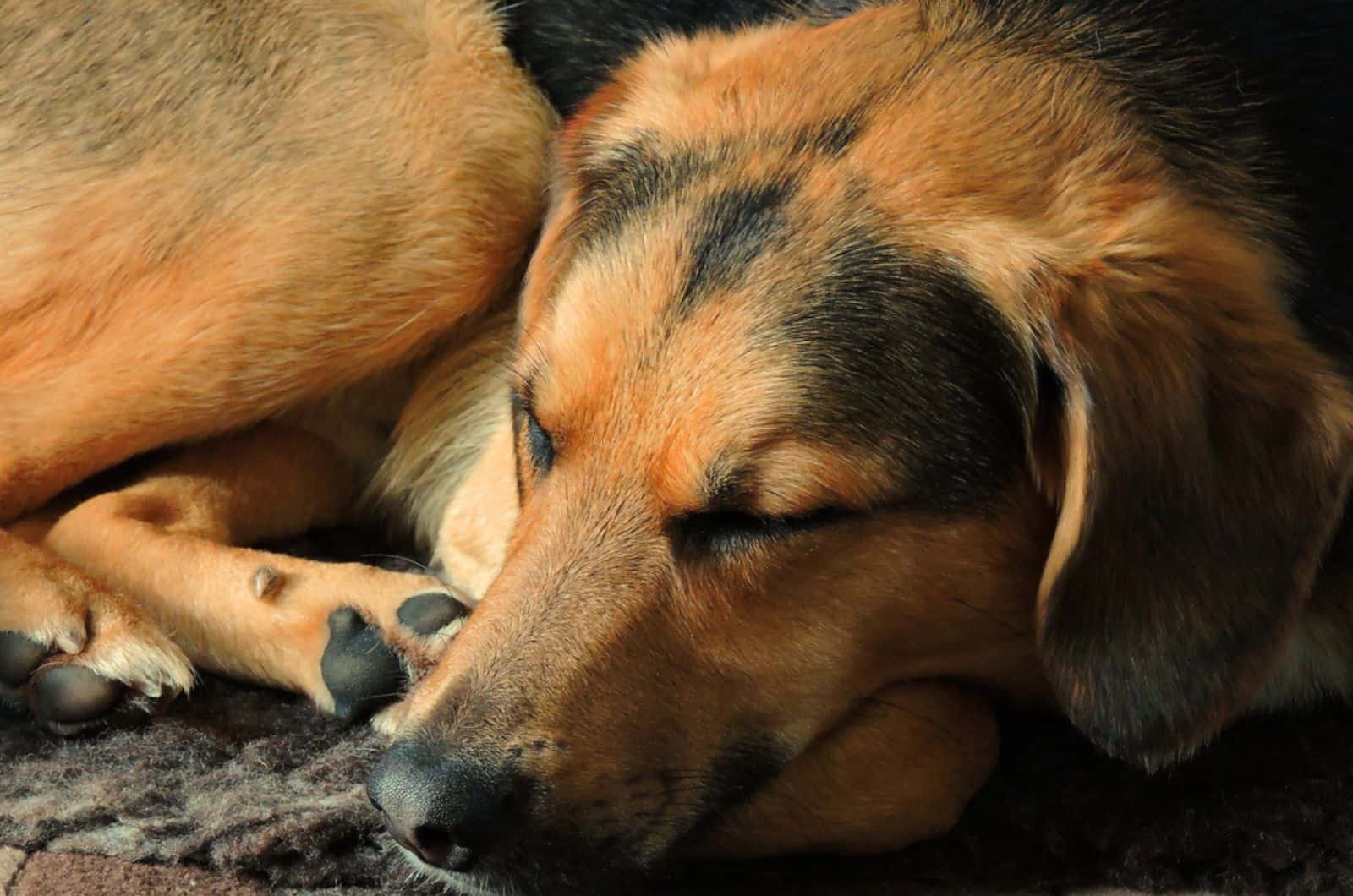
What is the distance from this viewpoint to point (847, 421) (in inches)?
85.6

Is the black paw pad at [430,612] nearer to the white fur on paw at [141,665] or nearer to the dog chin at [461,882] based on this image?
the white fur on paw at [141,665]

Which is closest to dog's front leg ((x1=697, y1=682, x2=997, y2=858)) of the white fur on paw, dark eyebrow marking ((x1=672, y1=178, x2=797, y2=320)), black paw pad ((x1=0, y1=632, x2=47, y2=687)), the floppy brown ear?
the floppy brown ear

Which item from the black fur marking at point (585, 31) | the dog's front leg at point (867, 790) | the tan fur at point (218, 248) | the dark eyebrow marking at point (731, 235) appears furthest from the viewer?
the black fur marking at point (585, 31)

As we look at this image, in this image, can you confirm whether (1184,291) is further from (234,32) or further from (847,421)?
(234,32)

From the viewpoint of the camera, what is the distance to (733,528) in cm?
218

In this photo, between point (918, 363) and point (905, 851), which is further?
point (905, 851)

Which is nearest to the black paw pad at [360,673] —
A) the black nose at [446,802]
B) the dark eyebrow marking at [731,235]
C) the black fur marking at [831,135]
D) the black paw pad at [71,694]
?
the black paw pad at [71,694]

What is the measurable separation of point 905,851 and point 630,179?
1208 millimetres

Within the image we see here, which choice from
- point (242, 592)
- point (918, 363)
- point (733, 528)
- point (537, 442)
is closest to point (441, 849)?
point (733, 528)

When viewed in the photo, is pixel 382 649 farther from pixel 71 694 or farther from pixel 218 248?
pixel 218 248

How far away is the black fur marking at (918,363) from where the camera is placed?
2191 millimetres

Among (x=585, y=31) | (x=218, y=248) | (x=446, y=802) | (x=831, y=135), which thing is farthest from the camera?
(x=585, y=31)

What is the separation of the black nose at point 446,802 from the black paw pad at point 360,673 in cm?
72

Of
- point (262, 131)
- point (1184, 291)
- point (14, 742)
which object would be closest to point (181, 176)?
point (262, 131)
